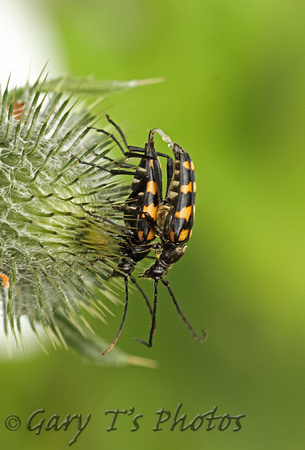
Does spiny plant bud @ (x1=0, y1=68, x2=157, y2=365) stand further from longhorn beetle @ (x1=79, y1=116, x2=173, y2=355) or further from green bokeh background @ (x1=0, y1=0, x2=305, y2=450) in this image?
green bokeh background @ (x1=0, y1=0, x2=305, y2=450)

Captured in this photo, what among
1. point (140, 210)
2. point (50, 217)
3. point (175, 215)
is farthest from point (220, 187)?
point (50, 217)

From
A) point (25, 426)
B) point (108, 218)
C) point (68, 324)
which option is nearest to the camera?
point (108, 218)

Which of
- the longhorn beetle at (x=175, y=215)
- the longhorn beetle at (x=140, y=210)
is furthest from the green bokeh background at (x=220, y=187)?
the longhorn beetle at (x=140, y=210)

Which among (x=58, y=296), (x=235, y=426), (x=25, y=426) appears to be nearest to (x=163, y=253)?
(x=58, y=296)

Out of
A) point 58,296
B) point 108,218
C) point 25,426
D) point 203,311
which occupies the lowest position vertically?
point 25,426

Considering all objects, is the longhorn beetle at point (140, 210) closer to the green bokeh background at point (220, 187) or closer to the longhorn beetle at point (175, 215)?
the longhorn beetle at point (175, 215)

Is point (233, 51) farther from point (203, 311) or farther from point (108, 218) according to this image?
point (108, 218)

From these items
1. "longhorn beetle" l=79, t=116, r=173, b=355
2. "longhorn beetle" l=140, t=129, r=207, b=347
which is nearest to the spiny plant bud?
"longhorn beetle" l=79, t=116, r=173, b=355
